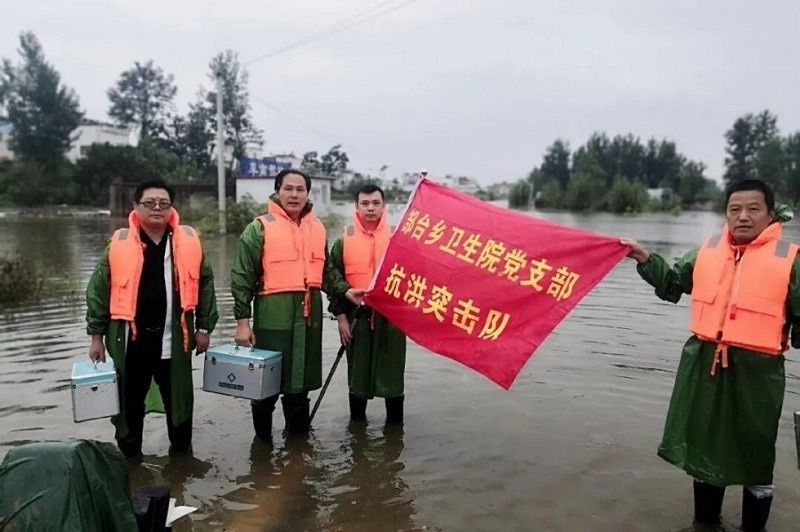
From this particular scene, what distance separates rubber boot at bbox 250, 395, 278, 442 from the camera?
191 inches

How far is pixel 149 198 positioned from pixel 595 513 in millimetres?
3359

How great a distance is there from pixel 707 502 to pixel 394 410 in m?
2.43

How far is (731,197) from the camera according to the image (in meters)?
3.43

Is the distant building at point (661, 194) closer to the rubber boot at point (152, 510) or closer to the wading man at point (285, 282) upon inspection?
the wading man at point (285, 282)

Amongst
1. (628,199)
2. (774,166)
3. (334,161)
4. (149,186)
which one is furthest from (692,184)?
(149,186)

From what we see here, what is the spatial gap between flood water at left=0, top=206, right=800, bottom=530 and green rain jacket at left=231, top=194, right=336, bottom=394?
664 mm

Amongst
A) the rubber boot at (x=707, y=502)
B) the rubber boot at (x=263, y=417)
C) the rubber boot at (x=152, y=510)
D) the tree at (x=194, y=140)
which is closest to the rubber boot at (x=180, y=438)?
the rubber boot at (x=263, y=417)

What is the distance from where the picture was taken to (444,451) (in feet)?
16.3

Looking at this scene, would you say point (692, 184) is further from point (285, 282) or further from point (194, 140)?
point (285, 282)

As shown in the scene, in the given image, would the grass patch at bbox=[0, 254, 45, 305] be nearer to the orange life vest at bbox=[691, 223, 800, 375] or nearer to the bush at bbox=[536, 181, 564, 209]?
the orange life vest at bbox=[691, 223, 800, 375]

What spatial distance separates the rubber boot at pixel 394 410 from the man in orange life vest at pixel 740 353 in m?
2.30

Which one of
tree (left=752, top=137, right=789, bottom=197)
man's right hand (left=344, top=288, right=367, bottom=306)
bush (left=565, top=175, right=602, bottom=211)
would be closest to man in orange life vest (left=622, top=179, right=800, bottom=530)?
man's right hand (left=344, top=288, right=367, bottom=306)

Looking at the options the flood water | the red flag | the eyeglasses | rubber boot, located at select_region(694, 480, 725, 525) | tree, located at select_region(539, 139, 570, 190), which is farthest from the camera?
tree, located at select_region(539, 139, 570, 190)

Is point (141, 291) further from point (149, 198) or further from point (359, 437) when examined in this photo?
point (359, 437)
